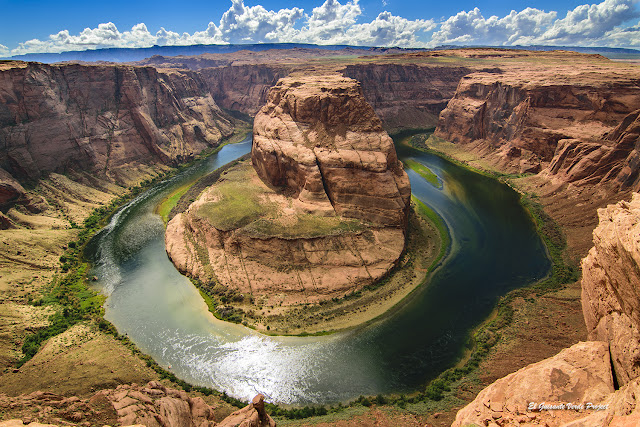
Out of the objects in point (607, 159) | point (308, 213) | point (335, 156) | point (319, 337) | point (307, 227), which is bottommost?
point (319, 337)

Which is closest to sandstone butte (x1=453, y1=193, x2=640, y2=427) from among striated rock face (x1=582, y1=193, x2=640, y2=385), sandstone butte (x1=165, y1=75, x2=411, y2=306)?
striated rock face (x1=582, y1=193, x2=640, y2=385)

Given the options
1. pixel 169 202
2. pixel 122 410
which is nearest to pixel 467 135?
pixel 169 202

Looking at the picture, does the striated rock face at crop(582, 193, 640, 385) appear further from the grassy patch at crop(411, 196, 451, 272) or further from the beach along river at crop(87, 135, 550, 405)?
the grassy patch at crop(411, 196, 451, 272)

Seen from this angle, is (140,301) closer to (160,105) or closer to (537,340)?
(537,340)

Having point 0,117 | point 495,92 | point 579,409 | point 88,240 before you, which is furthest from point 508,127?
point 0,117

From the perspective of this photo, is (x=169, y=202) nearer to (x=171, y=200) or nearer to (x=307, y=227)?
(x=171, y=200)
